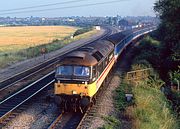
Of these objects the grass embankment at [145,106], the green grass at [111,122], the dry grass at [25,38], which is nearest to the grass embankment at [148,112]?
the grass embankment at [145,106]

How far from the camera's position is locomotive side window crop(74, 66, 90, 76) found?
16.8m

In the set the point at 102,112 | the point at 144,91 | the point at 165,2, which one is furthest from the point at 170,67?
the point at 102,112

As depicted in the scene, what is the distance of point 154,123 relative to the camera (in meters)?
15.5

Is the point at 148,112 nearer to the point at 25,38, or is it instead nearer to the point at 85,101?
the point at 85,101

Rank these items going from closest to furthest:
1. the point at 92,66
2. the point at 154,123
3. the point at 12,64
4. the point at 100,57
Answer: the point at 154,123 < the point at 92,66 < the point at 100,57 < the point at 12,64

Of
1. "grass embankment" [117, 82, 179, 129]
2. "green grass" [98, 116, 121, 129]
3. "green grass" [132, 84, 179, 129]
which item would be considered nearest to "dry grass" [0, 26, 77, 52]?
"grass embankment" [117, 82, 179, 129]

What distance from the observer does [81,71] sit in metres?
16.8

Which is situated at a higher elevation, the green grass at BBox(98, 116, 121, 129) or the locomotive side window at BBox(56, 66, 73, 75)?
the locomotive side window at BBox(56, 66, 73, 75)

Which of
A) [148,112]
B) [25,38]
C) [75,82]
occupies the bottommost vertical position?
[25,38]

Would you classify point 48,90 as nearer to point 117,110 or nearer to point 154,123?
point 117,110

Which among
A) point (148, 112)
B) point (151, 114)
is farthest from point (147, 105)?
point (151, 114)

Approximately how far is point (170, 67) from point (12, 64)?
1594cm

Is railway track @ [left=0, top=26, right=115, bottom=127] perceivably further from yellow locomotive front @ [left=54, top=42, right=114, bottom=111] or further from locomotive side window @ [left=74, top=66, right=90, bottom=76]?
locomotive side window @ [left=74, top=66, right=90, bottom=76]

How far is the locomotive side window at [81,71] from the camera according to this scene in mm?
16750
